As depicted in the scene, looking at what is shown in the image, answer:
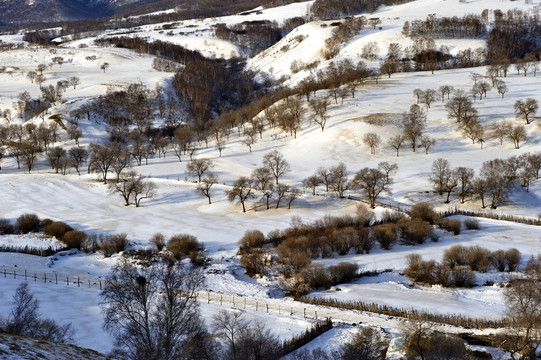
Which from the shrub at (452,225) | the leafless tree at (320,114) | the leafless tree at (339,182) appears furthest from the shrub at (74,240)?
the leafless tree at (320,114)

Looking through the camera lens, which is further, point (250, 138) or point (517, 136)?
point (250, 138)

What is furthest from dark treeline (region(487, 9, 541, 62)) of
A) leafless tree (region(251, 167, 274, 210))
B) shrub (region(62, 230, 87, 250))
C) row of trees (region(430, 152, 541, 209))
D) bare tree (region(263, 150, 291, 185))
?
shrub (region(62, 230, 87, 250))

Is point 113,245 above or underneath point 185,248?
above

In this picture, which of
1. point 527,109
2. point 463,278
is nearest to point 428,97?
point 527,109

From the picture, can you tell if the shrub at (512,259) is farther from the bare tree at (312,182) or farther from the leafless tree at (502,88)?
the leafless tree at (502,88)

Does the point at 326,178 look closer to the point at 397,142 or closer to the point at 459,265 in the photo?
the point at 397,142

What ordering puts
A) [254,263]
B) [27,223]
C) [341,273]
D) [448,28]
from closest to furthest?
1. [341,273]
2. [254,263]
3. [27,223]
4. [448,28]
